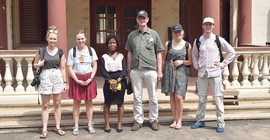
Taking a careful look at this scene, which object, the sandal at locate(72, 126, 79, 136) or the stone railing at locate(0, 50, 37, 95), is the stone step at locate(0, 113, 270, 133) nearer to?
the sandal at locate(72, 126, 79, 136)

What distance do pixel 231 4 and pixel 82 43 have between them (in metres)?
6.49

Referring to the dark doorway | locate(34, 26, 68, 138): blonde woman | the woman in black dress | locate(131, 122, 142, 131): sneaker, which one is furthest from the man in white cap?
the dark doorway

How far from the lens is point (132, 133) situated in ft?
17.3

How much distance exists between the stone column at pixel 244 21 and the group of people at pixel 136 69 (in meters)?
3.50

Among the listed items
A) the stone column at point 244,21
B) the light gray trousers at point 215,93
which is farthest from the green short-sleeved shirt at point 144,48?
the stone column at point 244,21

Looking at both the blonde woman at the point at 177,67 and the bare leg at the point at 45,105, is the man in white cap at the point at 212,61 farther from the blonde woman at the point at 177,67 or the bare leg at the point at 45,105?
the bare leg at the point at 45,105

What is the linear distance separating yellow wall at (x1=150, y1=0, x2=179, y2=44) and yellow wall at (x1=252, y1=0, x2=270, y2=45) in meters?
2.46

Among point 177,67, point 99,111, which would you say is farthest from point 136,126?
point 177,67

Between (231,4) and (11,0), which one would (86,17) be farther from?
(231,4)

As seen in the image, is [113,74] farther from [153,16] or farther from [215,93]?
[153,16]

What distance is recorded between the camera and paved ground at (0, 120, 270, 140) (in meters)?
5.08

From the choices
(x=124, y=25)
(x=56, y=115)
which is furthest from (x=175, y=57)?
(x=124, y=25)

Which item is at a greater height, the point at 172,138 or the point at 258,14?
the point at 258,14

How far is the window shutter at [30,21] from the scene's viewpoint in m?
9.16
